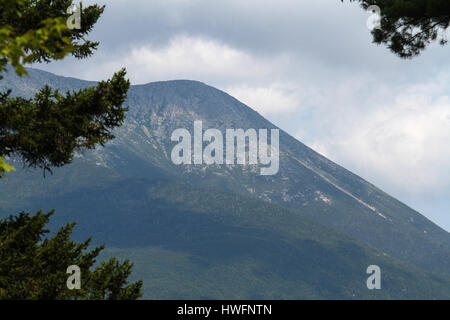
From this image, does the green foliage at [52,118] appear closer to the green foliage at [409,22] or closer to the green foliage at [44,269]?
the green foliage at [44,269]

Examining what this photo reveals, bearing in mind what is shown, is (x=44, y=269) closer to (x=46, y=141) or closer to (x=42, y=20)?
(x=46, y=141)

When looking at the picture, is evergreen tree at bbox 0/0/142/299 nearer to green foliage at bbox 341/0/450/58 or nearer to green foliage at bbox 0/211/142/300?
green foliage at bbox 0/211/142/300

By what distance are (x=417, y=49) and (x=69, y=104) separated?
15.0 meters

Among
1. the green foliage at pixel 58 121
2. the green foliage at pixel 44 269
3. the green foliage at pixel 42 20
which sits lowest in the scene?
the green foliage at pixel 44 269

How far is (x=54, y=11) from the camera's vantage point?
2319cm

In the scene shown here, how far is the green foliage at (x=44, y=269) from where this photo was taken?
2105 centimetres

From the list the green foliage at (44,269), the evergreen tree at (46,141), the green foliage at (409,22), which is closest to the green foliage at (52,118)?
the evergreen tree at (46,141)

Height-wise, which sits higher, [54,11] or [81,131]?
[54,11]

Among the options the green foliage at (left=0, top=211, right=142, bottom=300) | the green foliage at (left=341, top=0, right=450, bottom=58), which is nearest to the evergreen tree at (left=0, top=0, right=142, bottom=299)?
the green foliage at (left=0, top=211, right=142, bottom=300)

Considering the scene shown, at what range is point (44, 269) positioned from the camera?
23469mm

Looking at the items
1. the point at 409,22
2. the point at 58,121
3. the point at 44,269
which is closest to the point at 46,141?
the point at 58,121
